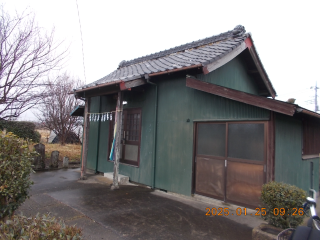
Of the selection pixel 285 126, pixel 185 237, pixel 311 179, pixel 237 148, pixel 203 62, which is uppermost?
pixel 203 62

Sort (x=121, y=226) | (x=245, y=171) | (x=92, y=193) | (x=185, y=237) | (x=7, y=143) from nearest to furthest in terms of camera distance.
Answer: (x=7, y=143) < (x=185, y=237) < (x=121, y=226) < (x=245, y=171) < (x=92, y=193)

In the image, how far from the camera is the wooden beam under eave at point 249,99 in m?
3.81

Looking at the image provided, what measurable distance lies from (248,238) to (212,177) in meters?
1.74

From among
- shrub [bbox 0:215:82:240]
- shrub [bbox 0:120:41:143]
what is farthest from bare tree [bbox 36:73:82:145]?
shrub [bbox 0:215:82:240]

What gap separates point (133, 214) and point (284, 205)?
2.72m

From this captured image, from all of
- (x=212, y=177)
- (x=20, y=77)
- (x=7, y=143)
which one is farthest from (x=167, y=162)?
(x=20, y=77)

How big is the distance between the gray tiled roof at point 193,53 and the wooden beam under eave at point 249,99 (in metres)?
0.53

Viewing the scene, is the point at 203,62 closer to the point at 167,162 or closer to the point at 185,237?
the point at 167,162

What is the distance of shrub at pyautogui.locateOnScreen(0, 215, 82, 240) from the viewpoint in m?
1.90

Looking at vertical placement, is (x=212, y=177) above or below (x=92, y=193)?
above

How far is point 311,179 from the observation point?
603cm

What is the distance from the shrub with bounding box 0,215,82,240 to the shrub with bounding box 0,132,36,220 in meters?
0.90

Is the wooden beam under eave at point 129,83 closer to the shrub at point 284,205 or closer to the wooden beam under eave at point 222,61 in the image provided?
the wooden beam under eave at point 222,61

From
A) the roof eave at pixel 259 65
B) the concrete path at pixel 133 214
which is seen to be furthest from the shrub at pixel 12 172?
the roof eave at pixel 259 65
